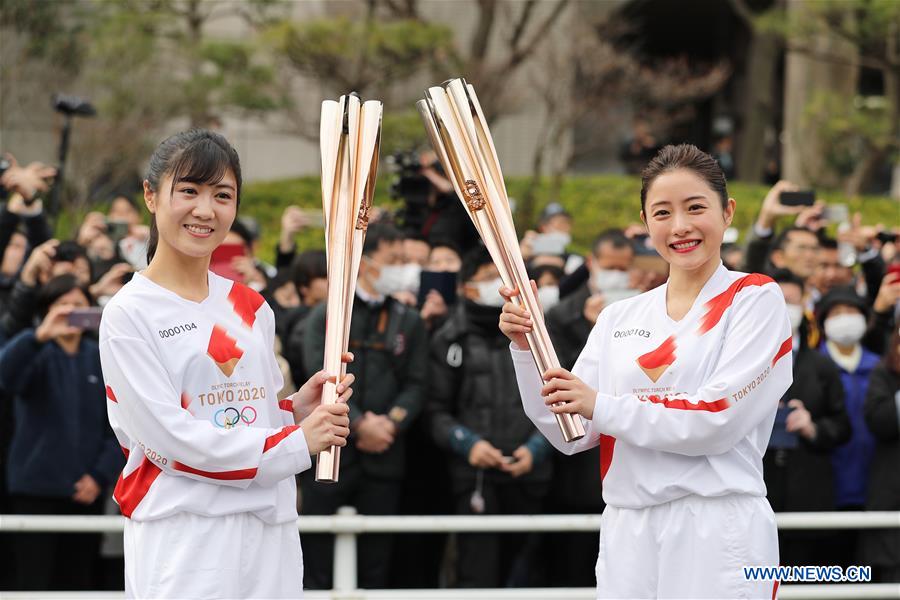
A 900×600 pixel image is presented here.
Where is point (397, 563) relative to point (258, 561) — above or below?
below

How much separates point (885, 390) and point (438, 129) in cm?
255

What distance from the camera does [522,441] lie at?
461 cm

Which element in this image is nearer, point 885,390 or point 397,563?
point 885,390

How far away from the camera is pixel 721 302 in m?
2.61

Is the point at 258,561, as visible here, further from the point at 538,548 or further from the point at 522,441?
the point at 538,548

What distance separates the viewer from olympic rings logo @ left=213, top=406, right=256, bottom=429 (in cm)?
247

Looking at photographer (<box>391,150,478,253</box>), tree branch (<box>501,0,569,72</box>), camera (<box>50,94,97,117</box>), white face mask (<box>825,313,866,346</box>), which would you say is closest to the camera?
white face mask (<box>825,313,866,346</box>)

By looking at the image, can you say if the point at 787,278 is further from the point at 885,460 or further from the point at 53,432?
the point at 53,432

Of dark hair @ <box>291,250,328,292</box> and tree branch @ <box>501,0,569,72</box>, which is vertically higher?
tree branch @ <box>501,0,569,72</box>

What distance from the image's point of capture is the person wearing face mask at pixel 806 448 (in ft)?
15.2

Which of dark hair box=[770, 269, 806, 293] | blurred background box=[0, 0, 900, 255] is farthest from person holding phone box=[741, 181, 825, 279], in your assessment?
blurred background box=[0, 0, 900, 255]

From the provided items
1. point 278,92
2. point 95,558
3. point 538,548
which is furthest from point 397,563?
point 278,92

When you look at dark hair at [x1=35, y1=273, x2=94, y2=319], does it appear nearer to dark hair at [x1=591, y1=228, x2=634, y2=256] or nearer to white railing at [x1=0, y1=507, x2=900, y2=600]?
white railing at [x1=0, y1=507, x2=900, y2=600]

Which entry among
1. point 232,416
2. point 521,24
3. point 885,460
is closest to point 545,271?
point 885,460
